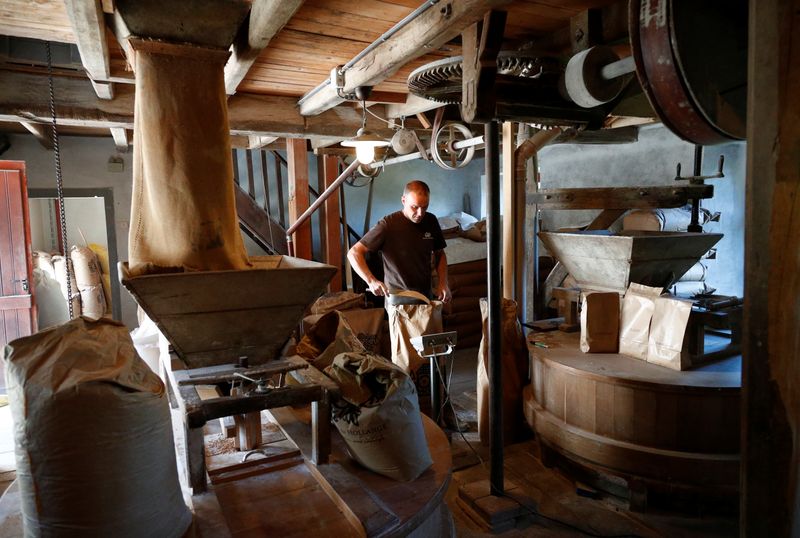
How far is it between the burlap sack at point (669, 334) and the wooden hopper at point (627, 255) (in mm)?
446

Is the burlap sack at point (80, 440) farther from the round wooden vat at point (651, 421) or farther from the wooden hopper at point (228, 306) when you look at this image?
the round wooden vat at point (651, 421)

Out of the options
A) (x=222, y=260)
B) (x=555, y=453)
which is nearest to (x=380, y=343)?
(x=555, y=453)

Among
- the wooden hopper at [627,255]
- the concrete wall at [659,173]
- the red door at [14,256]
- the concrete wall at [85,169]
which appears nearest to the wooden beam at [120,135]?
the red door at [14,256]

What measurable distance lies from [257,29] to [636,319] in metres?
2.96

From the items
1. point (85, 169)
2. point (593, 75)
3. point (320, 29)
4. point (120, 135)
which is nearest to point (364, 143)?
point (320, 29)

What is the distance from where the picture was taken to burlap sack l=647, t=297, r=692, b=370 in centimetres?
333

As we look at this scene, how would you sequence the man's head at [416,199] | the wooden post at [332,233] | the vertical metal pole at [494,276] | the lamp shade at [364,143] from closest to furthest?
the vertical metal pole at [494,276], the lamp shade at [364,143], the man's head at [416,199], the wooden post at [332,233]

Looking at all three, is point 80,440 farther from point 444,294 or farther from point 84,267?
point 84,267

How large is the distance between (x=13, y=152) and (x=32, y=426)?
8.13 m

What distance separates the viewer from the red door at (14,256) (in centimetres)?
663

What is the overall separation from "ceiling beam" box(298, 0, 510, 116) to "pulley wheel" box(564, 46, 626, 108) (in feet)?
1.57

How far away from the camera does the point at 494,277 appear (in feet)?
10.1

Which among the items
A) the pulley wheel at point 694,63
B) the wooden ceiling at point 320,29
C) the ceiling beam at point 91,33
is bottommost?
the pulley wheel at point 694,63

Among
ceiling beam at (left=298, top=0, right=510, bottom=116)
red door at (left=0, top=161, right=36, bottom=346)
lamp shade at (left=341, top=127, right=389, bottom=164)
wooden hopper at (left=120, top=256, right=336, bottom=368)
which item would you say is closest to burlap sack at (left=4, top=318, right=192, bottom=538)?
wooden hopper at (left=120, top=256, right=336, bottom=368)
